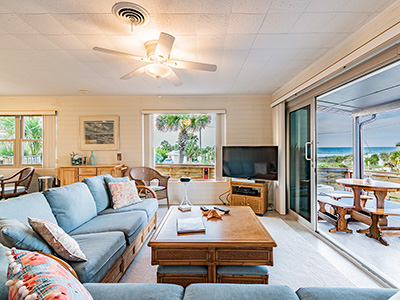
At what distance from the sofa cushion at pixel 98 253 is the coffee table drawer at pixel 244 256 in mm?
925

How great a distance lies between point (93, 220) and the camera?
7.63 ft

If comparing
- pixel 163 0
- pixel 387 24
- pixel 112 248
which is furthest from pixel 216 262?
pixel 387 24

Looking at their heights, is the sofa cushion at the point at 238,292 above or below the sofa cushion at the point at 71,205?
below

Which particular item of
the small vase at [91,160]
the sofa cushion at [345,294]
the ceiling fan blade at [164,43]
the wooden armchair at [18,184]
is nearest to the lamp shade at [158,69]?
the ceiling fan blade at [164,43]

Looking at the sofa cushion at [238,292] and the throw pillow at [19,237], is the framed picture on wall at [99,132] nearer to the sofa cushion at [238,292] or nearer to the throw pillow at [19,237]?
the throw pillow at [19,237]

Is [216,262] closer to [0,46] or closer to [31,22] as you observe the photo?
[31,22]

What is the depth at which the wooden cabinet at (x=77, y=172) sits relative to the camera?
13.3 feet

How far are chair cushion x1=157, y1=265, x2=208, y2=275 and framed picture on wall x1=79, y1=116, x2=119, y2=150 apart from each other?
3495mm

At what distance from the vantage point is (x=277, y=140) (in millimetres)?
4148

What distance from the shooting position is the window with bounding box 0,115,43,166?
15.0 feet

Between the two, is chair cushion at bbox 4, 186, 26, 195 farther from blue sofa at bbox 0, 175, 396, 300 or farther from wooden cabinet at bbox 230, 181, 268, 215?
wooden cabinet at bbox 230, 181, 268, 215

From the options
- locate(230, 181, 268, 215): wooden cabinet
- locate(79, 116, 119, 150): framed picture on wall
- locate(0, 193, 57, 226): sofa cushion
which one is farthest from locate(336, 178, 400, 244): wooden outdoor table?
locate(79, 116, 119, 150): framed picture on wall

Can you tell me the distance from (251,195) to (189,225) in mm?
2226

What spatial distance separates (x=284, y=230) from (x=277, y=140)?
1849 mm
